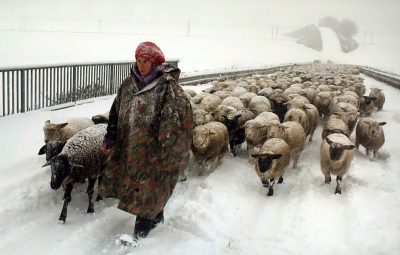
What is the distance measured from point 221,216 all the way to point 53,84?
735 cm

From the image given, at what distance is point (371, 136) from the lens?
29.1 ft

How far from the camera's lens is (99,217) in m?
5.21

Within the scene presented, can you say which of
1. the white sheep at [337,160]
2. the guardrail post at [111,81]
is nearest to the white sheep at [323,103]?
the white sheep at [337,160]

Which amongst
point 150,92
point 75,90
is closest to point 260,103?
point 75,90

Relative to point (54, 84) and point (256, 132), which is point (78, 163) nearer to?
point (256, 132)

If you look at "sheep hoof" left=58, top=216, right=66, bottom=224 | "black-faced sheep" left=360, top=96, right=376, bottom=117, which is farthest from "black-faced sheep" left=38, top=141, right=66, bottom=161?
"black-faced sheep" left=360, top=96, right=376, bottom=117

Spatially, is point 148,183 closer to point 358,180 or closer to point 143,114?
point 143,114

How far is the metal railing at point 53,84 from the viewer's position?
9.50m

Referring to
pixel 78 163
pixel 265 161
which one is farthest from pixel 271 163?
pixel 78 163

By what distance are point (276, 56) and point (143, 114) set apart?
232 ft

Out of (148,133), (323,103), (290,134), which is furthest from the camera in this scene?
(323,103)

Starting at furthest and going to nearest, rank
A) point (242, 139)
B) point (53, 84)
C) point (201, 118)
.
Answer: point (53, 84), point (242, 139), point (201, 118)

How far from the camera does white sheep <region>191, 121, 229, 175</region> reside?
715 cm

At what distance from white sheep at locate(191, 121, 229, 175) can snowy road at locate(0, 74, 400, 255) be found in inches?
8.8
